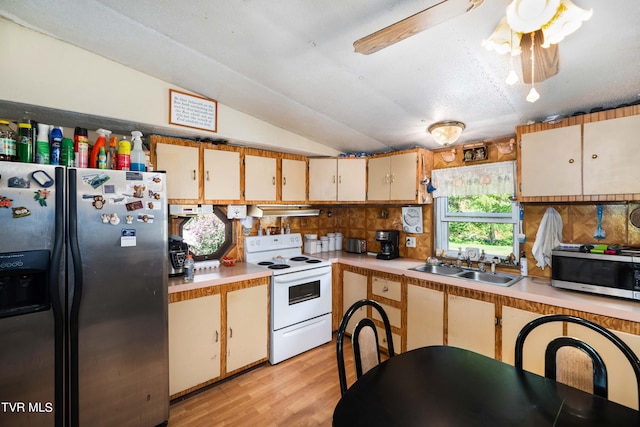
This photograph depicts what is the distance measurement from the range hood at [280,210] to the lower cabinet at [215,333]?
80 centimetres

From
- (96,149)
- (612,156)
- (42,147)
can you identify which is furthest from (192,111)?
(612,156)

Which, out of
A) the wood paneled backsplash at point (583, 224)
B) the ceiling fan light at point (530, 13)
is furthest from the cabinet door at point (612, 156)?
the ceiling fan light at point (530, 13)

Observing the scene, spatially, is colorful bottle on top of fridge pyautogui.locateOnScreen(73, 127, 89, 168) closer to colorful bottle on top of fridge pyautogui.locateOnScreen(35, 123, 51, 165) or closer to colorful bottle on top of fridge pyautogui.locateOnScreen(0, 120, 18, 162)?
colorful bottle on top of fridge pyautogui.locateOnScreen(35, 123, 51, 165)

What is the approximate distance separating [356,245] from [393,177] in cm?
100

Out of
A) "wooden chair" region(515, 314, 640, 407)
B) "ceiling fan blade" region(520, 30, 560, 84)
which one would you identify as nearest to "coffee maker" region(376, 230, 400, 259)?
"wooden chair" region(515, 314, 640, 407)

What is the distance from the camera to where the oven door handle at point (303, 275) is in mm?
2656

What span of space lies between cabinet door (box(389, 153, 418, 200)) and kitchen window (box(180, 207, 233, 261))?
1833 millimetres

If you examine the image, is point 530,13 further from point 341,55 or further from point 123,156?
point 123,156

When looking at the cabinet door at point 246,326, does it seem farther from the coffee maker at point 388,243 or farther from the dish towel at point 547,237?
the dish towel at point 547,237

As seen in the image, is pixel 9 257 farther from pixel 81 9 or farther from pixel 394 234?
pixel 394 234

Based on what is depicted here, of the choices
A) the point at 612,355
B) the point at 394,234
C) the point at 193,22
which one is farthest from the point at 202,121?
the point at 612,355

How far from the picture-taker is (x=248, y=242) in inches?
121

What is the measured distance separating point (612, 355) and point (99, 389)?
3072 millimetres

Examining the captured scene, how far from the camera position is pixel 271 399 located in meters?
2.19
